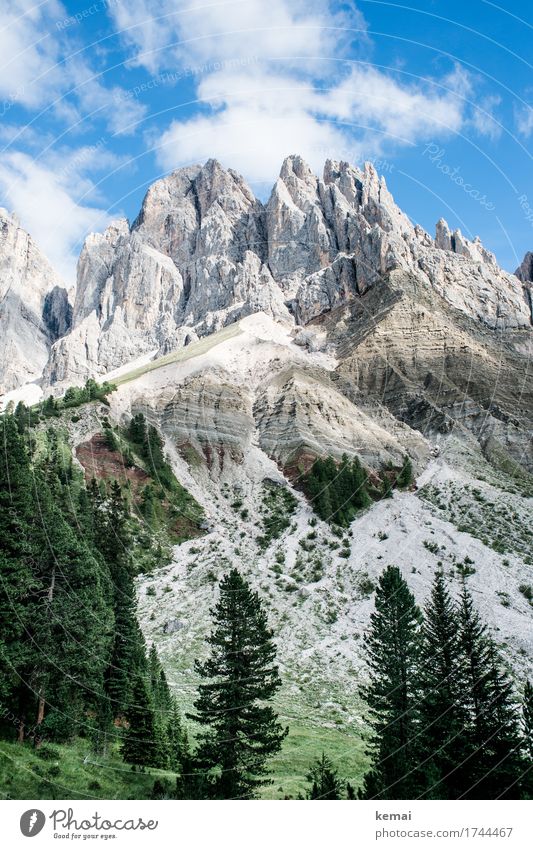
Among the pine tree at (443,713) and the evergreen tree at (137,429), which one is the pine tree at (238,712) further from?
the evergreen tree at (137,429)

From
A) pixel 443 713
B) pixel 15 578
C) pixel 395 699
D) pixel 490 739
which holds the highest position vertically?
pixel 15 578

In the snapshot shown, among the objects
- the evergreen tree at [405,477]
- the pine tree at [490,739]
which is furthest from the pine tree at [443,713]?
the evergreen tree at [405,477]

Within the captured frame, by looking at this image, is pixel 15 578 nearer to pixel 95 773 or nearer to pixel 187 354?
pixel 95 773

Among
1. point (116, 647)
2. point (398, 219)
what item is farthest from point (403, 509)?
point (398, 219)

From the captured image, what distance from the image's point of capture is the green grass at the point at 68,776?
2516 centimetres

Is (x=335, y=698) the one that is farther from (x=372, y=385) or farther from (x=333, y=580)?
(x=372, y=385)

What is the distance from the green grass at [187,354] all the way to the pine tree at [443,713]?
96.2 metres

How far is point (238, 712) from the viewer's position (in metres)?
30.0

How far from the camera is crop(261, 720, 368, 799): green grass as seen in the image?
32.5 meters

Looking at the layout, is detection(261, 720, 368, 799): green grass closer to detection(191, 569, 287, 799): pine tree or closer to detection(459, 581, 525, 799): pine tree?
detection(191, 569, 287, 799): pine tree

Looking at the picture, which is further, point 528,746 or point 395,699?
point 395,699

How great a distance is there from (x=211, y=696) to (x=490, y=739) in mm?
14062

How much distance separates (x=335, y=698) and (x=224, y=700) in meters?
24.5

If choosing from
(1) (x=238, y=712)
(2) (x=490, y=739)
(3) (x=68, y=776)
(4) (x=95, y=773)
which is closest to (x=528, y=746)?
(2) (x=490, y=739)
